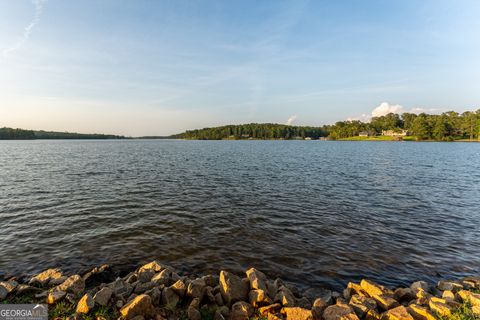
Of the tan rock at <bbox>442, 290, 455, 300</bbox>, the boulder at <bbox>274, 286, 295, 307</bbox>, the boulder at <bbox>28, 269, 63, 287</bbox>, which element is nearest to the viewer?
the boulder at <bbox>274, 286, 295, 307</bbox>

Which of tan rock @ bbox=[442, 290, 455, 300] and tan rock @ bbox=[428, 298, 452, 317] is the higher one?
tan rock @ bbox=[428, 298, 452, 317]

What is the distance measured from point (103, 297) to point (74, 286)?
88.9 inches

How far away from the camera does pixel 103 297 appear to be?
8.45 m

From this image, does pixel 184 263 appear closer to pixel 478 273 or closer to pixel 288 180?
pixel 478 273

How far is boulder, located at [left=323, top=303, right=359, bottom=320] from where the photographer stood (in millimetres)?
7621

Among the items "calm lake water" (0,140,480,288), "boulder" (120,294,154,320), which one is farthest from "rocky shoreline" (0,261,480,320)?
"calm lake water" (0,140,480,288)

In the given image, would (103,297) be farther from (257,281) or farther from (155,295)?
(257,281)

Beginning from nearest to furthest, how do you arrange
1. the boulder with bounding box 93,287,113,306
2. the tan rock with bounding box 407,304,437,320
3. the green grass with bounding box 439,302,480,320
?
1. the green grass with bounding box 439,302,480,320
2. the tan rock with bounding box 407,304,437,320
3. the boulder with bounding box 93,287,113,306

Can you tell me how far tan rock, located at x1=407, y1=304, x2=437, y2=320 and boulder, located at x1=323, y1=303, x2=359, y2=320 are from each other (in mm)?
2064

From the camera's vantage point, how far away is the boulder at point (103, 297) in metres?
8.26

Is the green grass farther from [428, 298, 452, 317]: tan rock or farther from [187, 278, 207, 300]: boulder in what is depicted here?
[187, 278, 207, 300]: boulder

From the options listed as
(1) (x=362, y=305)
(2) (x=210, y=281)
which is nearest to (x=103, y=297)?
(2) (x=210, y=281)

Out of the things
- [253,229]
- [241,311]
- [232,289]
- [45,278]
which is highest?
[232,289]

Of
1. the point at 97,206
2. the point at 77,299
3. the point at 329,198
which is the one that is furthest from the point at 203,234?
the point at 329,198
